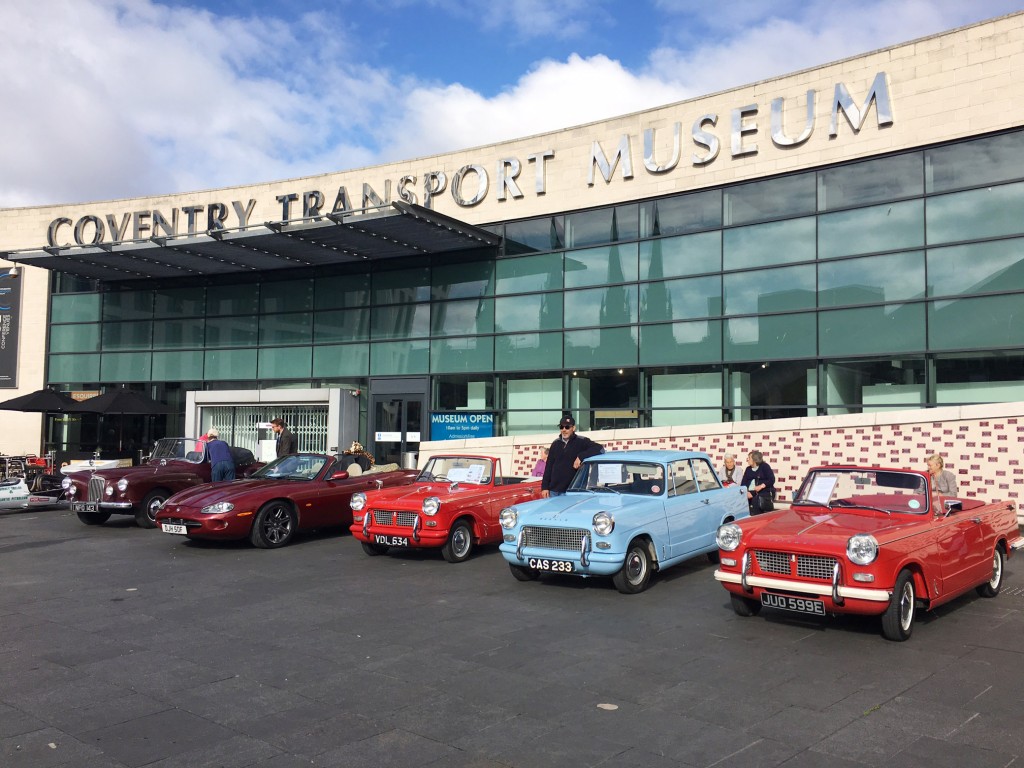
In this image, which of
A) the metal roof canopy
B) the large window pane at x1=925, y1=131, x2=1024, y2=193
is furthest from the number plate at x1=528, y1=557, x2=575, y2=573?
the large window pane at x1=925, y1=131, x2=1024, y2=193

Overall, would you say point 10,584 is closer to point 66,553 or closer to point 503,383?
point 66,553

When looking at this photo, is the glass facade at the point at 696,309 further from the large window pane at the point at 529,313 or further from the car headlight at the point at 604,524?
the car headlight at the point at 604,524

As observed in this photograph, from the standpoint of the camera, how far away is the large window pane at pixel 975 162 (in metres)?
15.3

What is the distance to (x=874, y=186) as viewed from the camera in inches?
657

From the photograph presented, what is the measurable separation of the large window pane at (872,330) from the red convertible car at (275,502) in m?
9.37

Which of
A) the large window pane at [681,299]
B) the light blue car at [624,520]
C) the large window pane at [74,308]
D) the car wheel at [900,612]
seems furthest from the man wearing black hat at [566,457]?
the large window pane at [74,308]

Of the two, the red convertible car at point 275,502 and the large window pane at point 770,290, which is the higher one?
the large window pane at point 770,290

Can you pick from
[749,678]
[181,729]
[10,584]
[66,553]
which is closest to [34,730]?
[181,729]

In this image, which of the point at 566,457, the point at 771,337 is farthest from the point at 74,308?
the point at 566,457

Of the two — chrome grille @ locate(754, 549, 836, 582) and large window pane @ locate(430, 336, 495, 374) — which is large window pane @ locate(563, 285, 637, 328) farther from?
chrome grille @ locate(754, 549, 836, 582)

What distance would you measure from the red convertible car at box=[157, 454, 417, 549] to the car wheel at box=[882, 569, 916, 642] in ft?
28.1

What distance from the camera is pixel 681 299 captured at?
1880cm

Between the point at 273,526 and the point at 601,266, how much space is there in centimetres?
1096

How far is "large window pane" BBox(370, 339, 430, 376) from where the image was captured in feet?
73.5
